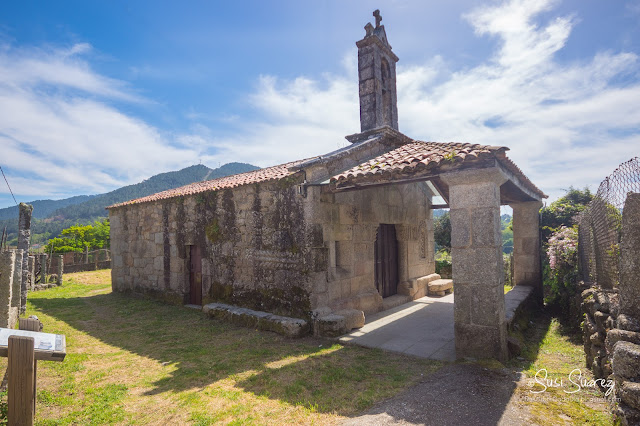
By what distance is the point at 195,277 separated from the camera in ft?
31.1

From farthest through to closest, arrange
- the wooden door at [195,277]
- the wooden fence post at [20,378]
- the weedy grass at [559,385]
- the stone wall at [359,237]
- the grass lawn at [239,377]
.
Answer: the wooden door at [195,277], the stone wall at [359,237], the grass lawn at [239,377], the weedy grass at [559,385], the wooden fence post at [20,378]

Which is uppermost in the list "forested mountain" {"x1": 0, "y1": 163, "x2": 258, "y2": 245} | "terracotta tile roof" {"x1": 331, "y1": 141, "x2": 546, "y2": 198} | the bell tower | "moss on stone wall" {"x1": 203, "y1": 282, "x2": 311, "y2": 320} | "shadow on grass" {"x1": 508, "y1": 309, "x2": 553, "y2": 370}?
"forested mountain" {"x1": 0, "y1": 163, "x2": 258, "y2": 245}

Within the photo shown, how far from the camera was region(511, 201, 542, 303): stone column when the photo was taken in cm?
871

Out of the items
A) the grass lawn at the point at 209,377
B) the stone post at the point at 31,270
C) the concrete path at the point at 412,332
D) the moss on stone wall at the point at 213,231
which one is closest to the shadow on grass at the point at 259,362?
the grass lawn at the point at 209,377

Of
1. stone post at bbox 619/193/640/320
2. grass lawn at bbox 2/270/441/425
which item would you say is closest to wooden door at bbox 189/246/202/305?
grass lawn at bbox 2/270/441/425

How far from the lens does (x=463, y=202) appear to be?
4902 mm

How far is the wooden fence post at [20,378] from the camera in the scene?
8.34ft

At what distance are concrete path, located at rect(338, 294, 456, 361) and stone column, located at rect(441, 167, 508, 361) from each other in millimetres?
549

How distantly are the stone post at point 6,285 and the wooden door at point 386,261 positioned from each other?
23.0 ft

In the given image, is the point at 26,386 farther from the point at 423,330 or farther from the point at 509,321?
the point at 509,321

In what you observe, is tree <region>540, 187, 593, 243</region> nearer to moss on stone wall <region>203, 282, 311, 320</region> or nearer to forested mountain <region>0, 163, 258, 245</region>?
moss on stone wall <region>203, 282, 311, 320</region>

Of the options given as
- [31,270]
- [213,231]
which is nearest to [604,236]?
[213,231]

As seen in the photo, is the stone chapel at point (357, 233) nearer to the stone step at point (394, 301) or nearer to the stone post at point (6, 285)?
the stone step at point (394, 301)

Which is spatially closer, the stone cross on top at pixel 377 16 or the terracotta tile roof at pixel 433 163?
the terracotta tile roof at pixel 433 163
